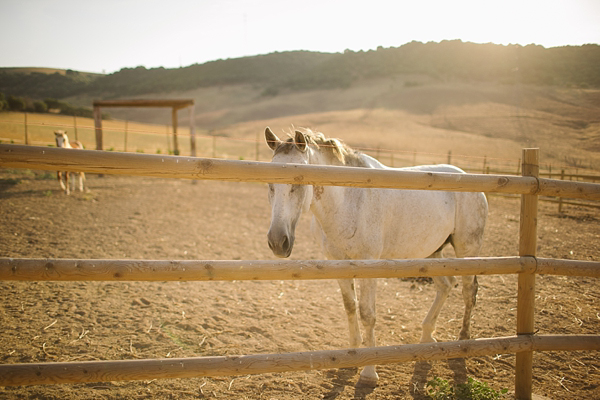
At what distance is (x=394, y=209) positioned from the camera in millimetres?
3314

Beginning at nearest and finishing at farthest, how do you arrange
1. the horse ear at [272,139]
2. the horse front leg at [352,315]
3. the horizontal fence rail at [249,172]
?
the horizontal fence rail at [249,172] < the horse ear at [272,139] < the horse front leg at [352,315]

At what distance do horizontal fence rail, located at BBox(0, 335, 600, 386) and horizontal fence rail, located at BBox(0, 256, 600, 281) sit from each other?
0.49 metres

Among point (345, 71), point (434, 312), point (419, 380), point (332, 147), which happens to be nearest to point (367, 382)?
point (419, 380)

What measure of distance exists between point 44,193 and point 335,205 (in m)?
10.8

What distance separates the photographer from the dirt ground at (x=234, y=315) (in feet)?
9.50

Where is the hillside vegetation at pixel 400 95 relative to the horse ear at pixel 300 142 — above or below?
above

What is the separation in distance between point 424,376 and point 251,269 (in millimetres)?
2300

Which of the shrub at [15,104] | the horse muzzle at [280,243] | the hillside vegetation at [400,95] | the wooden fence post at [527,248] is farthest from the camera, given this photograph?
the shrub at [15,104]

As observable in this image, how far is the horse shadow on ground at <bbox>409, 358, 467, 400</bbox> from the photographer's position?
2855 mm

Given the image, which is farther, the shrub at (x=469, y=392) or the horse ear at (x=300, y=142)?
the horse ear at (x=300, y=142)

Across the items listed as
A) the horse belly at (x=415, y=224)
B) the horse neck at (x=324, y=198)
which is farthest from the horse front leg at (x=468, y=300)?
the horse neck at (x=324, y=198)

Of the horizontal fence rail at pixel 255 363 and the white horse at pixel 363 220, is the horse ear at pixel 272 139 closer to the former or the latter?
the white horse at pixel 363 220

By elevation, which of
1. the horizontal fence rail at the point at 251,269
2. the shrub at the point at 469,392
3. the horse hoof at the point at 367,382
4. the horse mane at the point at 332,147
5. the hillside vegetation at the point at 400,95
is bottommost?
the horse hoof at the point at 367,382

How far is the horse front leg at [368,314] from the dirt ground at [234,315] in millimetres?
108
